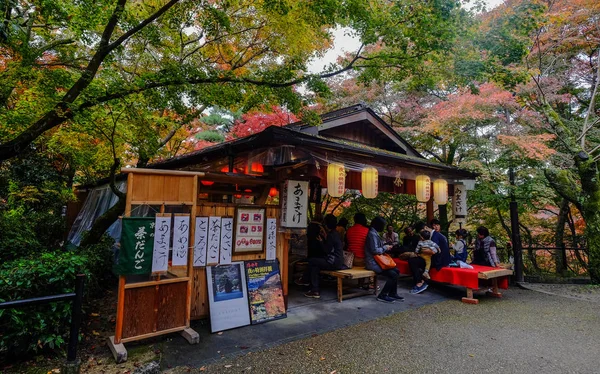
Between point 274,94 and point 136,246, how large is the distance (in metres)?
4.78

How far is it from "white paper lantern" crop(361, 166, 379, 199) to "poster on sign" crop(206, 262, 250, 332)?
11.9ft

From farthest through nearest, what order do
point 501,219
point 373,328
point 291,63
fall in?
point 501,219
point 291,63
point 373,328

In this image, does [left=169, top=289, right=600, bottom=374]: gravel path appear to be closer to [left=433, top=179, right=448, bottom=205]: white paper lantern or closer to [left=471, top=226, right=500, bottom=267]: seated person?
[left=471, top=226, right=500, bottom=267]: seated person

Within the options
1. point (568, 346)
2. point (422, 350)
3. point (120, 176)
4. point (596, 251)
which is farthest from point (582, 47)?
point (120, 176)

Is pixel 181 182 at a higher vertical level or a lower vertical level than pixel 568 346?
higher

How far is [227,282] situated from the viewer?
18.4ft

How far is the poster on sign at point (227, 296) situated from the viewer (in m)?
5.32

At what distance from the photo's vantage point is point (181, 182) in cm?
513

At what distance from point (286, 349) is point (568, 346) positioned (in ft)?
16.0

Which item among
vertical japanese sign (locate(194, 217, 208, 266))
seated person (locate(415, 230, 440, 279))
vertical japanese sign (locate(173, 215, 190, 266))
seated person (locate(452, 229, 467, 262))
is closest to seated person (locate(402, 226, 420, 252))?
seated person (locate(415, 230, 440, 279))

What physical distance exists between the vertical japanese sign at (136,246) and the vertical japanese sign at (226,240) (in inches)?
49.3

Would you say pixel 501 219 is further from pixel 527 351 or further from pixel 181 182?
pixel 181 182

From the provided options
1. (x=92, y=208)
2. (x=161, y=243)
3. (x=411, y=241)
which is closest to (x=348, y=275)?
(x=411, y=241)

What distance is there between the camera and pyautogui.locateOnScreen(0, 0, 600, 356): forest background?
5699mm
